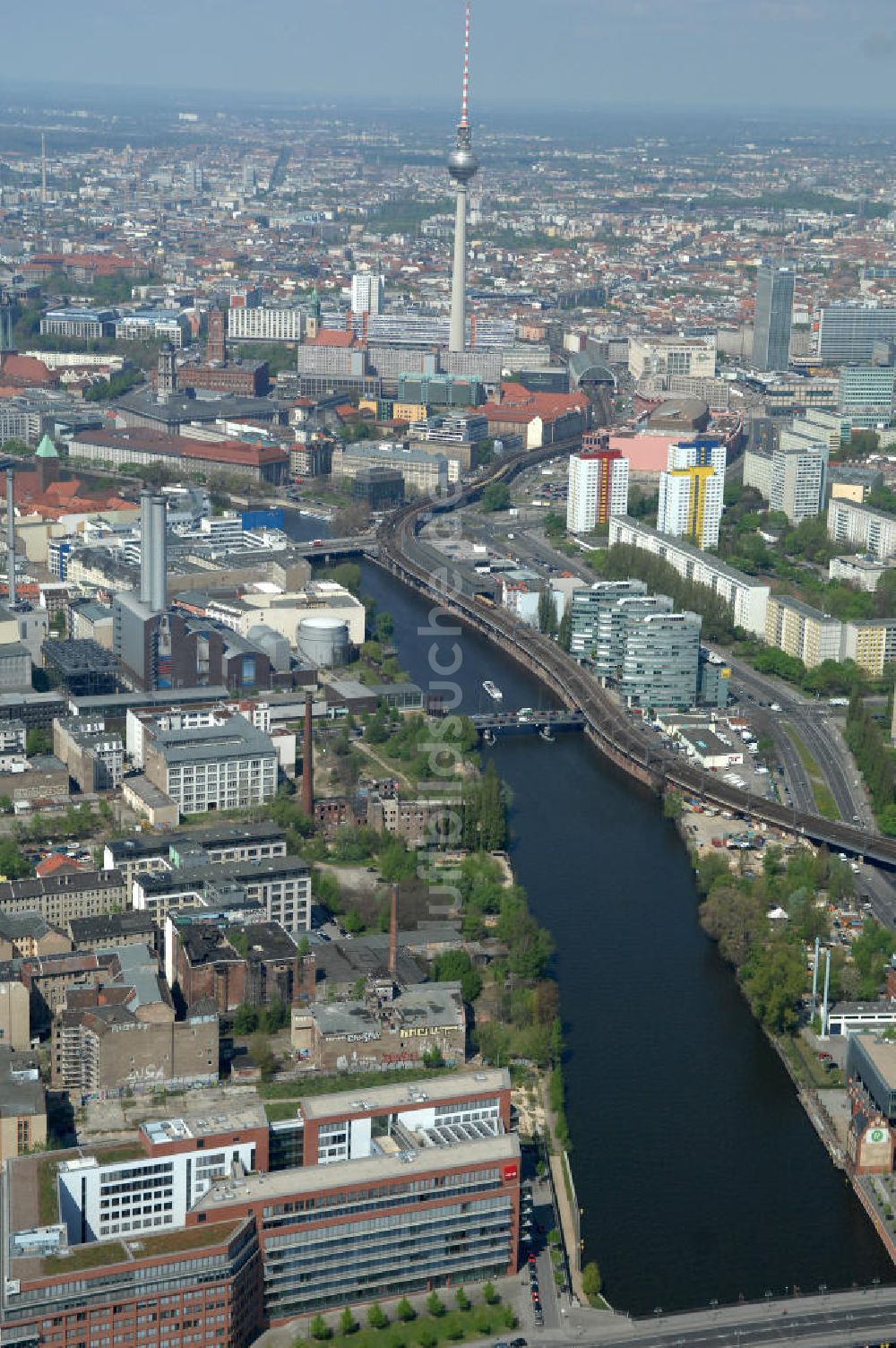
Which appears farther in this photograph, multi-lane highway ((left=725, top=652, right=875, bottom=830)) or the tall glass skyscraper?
the tall glass skyscraper

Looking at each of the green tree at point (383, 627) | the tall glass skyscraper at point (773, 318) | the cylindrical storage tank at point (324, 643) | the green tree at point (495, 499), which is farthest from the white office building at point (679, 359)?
the cylindrical storage tank at point (324, 643)

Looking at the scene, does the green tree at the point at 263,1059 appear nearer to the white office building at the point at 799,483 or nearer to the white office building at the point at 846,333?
the white office building at the point at 799,483

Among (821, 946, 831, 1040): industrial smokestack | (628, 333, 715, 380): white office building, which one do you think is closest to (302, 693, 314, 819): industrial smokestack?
(821, 946, 831, 1040): industrial smokestack

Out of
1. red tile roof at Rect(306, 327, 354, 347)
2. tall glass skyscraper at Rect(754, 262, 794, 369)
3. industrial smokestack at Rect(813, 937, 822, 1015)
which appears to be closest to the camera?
industrial smokestack at Rect(813, 937, 822, 1015)

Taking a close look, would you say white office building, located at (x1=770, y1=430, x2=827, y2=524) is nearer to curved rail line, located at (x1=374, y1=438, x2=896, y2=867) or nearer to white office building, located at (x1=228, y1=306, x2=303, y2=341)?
curved rail line, located at (x1=374, y1=438, x2=896, y2=867)

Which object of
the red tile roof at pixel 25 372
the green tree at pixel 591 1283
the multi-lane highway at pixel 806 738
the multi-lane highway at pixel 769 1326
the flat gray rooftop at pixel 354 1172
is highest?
the red tile roof at pixel 25 372

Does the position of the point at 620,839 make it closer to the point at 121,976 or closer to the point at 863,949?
the point at 863,949
